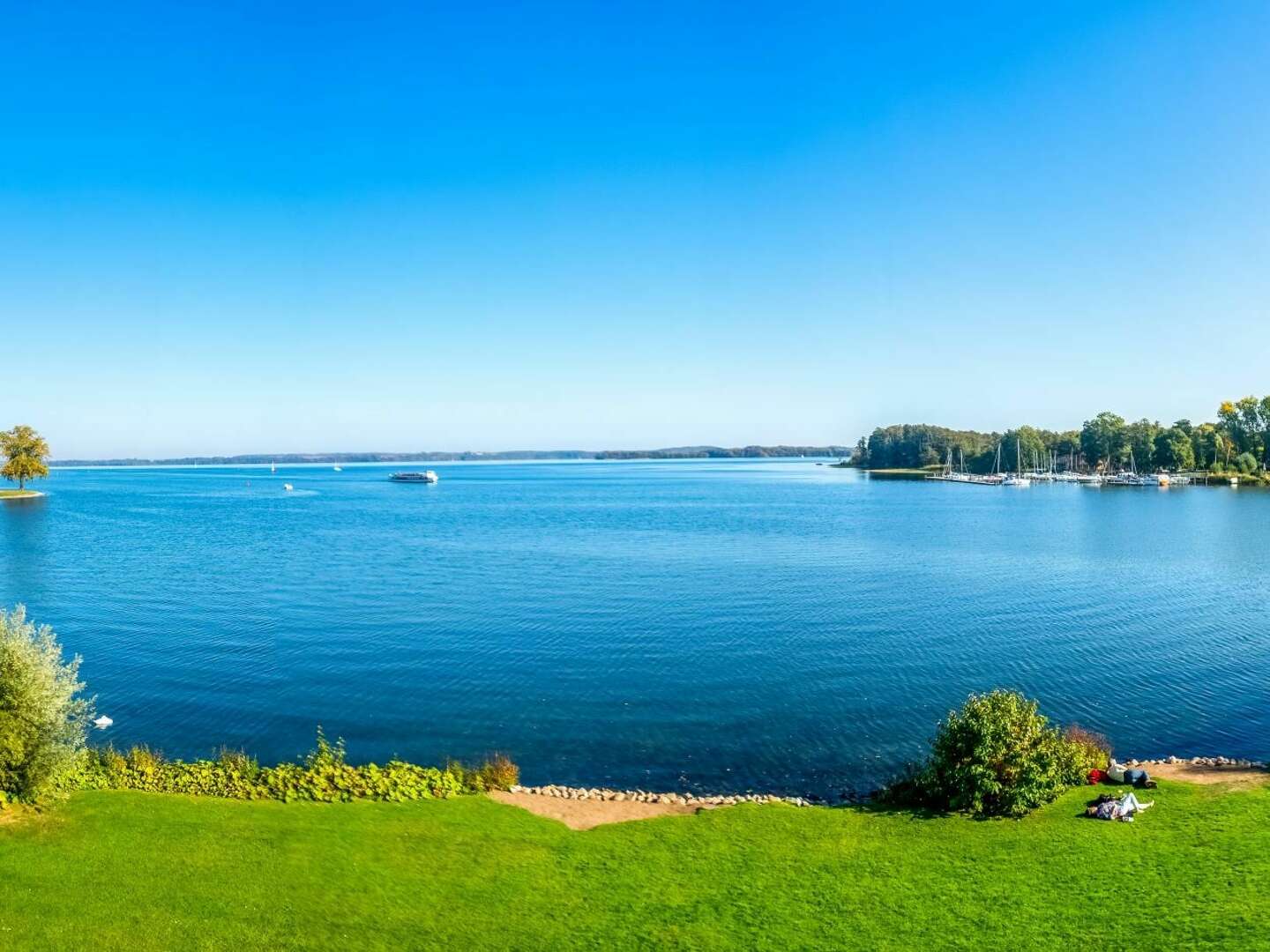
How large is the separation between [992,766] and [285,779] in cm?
2165

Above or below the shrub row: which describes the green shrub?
below

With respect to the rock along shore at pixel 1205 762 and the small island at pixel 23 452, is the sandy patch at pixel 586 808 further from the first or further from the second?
the small island at pixel 23 452

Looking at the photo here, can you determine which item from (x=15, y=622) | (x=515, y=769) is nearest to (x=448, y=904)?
(x=515, y=769)

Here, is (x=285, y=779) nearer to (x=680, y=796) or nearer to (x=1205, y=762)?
(x=680, y=796)

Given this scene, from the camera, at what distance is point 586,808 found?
24781 mm

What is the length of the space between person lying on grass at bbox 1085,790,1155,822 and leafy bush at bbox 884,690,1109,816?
1143 millimetres

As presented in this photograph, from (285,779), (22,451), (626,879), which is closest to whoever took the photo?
(626,879)

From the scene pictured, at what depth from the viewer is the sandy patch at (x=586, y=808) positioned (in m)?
23.8

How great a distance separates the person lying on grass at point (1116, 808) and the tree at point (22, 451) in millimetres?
204233

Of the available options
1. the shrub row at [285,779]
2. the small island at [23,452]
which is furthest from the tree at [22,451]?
the shrub row at [285,779]

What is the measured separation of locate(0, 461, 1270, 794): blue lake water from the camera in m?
32.5

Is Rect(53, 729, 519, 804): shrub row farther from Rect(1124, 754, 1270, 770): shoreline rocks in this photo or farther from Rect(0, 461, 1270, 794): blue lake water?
Rect(1124, 754, 1270, 770): shoreline rocks

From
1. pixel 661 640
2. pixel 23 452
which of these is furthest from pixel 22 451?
pixel 661 640

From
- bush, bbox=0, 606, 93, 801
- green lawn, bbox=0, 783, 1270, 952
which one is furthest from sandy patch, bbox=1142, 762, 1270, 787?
bush, bbox=0, 606, 93, 801
